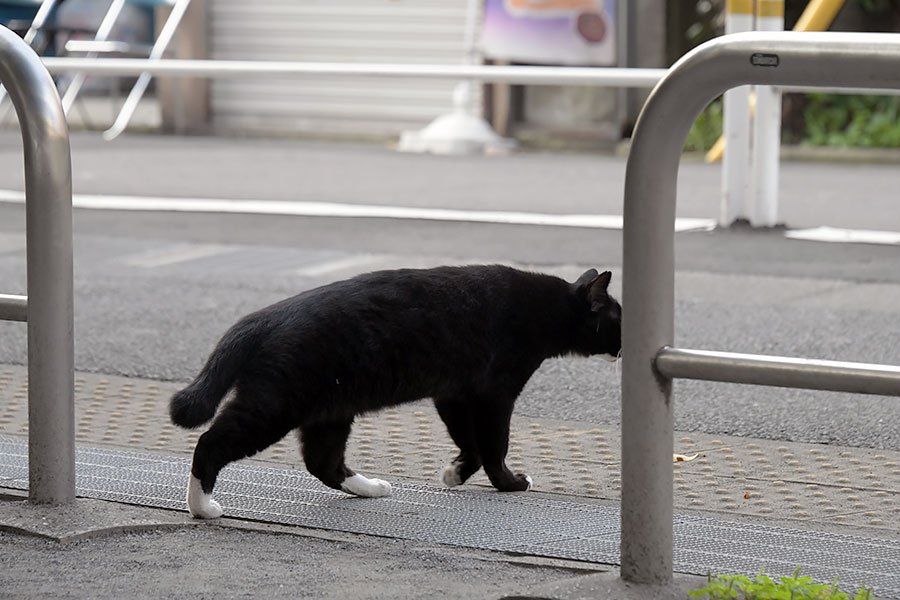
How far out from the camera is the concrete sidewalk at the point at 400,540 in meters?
2.66

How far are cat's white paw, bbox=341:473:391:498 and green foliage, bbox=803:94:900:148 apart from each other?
10.5 m

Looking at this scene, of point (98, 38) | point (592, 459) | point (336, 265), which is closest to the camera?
point (592, 459)

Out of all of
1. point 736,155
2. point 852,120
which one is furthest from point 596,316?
point 852,120

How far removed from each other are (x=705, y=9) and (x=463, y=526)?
11520 mm

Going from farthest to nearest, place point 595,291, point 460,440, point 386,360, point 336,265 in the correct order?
point 336,265 < point 595,291 < point 460,440 < point 386,360

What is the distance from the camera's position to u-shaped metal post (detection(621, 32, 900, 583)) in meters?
2.30

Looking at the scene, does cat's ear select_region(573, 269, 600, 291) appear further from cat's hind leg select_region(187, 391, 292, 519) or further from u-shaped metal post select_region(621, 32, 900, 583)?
u-shaped metal post select_region(621, 32, 900, 583)

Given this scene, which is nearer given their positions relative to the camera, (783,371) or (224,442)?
(783,371)

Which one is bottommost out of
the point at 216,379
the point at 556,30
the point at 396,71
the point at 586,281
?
the point at 216,379

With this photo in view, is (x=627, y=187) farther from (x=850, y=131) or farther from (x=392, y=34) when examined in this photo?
(x=392, y=34)

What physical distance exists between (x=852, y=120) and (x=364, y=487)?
1114 cm

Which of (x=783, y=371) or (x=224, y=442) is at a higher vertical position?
(x=783, y=371)

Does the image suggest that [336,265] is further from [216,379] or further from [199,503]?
[199,503]

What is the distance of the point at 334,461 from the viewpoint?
3324mm
